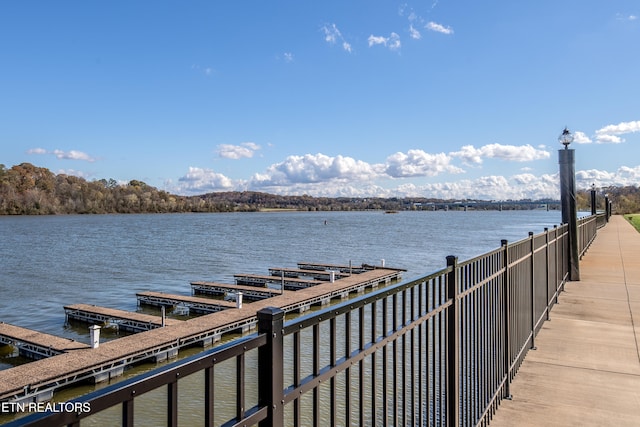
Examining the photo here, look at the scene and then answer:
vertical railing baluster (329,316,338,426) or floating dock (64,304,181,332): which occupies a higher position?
vertical railing baluster (329,316,338,426)

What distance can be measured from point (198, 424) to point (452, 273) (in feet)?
28.3

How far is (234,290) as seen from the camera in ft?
89.0

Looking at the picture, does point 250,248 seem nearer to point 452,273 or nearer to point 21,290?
point 21,290

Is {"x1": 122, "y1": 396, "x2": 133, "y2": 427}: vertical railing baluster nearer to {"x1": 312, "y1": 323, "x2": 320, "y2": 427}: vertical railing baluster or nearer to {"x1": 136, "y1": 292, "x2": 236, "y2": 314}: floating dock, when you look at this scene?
{"x1": 312, "y1": 323, "x2": 320, "y2": 427}: vertical railing baluster

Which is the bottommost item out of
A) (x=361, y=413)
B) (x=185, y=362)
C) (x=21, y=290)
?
(x=21, y=290)

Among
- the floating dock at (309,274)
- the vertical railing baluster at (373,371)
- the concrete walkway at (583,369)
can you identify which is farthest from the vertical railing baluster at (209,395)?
the floating dock at (309,274)

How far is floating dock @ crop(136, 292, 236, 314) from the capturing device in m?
22.0

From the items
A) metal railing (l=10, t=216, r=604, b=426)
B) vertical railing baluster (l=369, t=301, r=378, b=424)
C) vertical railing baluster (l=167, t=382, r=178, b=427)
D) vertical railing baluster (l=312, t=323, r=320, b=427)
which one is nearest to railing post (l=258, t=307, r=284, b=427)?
metal railing (l=10, t=216, r=604, b=426)

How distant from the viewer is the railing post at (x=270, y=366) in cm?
167

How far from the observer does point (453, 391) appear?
3.52 m

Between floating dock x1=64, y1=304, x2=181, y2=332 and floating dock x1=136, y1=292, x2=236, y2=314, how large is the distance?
2966 mm

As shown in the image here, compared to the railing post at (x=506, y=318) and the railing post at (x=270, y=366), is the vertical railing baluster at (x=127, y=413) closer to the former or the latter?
the railing post at (x=270, y=366)

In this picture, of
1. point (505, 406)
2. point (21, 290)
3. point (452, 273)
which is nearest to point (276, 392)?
point (452, 273)

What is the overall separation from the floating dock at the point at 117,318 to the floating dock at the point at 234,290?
22.5 feet
